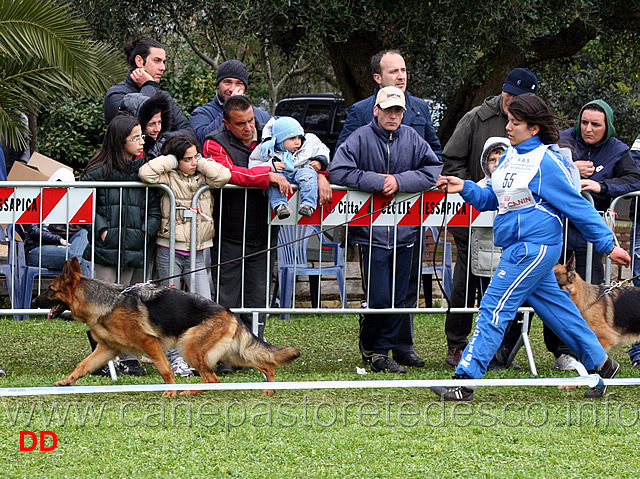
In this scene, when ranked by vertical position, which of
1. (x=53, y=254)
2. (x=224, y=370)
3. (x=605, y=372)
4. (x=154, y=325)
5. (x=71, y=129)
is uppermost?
(x=71, y=129)

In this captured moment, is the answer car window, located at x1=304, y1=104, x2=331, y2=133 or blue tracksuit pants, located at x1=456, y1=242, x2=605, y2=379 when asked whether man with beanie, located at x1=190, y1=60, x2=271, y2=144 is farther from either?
car window, located at x1=304, y1=104, x2=331, y2=133

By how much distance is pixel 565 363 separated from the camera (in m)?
7.45

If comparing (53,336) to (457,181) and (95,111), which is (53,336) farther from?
(95,111)

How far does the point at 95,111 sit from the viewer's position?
601 inches

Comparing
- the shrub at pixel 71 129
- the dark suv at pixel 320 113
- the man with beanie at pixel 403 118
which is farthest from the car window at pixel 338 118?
the man with beanie at pixel 403 118

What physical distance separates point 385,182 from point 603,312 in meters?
1.97

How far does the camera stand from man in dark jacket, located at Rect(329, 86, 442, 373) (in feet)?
23.2

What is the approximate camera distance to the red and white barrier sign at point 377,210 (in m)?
7.19

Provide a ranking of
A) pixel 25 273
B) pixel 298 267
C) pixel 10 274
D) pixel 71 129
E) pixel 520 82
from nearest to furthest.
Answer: pixel 520 82, pixel 10 274, pixel 25 273, pixel 298 267, pixel 71 129

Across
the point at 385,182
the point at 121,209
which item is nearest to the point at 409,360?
the point at 385,182

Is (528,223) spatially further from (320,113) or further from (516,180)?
(320,113)

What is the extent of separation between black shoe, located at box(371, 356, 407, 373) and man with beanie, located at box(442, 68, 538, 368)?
23.8 inches

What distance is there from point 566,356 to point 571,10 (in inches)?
234

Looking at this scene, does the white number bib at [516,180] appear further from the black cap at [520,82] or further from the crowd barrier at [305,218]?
the black cap at [520,82]
